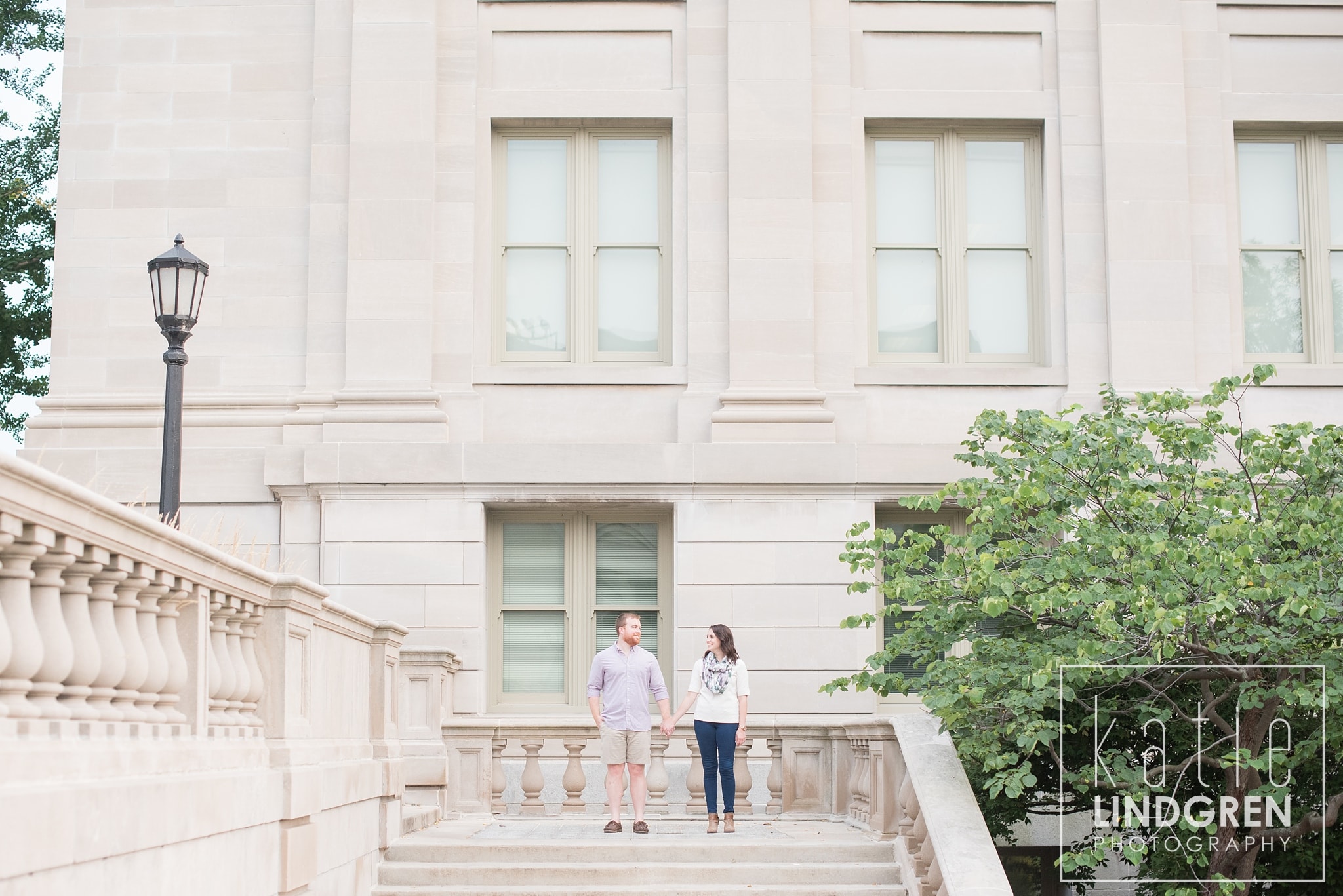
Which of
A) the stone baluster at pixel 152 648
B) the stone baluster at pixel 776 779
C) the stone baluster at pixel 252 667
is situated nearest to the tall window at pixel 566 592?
the stone baluster at pixel 776 779

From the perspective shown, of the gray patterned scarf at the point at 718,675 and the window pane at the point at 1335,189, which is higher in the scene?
the window pane at the point at 1335,189

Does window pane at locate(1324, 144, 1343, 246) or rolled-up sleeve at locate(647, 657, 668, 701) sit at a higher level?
window pane at locate(1324, 144, 1343, 246)

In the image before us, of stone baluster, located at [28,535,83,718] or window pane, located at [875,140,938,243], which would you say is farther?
window pane, located at [875,140,938,243]

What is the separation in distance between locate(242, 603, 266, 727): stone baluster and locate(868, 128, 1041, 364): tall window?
1030 centimetres

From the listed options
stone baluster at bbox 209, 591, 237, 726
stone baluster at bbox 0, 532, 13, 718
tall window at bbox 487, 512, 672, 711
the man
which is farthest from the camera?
tall window at bbox 487, 512, 672, 711

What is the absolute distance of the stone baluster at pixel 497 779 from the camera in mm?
14523

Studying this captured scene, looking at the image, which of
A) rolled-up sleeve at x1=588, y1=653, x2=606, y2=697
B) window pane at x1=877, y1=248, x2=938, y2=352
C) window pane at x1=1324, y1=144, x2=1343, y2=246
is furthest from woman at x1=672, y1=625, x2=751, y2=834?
window pane at x1=1324, y1=144, x2=1343, y2=246

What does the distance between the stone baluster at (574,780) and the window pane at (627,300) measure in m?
4.94

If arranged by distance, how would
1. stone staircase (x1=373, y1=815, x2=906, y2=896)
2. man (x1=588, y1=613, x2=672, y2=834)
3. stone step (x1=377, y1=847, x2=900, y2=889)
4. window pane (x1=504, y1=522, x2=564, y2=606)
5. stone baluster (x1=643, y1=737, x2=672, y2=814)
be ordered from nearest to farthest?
stone staircase (x1=373, y1=815, x2=906, y2=896) → stone step (x1=377, y1=847, x2=900, y2=889) → man (x1=588, y1=613, x2=672, y2=834) → stone baluster (x1=643, y1=737, x2=672, y2=814) → window pane (x1=504, y1=522, x2=564, y2=606)

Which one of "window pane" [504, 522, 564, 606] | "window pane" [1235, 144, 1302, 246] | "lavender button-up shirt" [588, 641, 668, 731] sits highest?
"window pane" [1235, 144, 1302, 246]

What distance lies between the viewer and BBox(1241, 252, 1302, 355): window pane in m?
17.8

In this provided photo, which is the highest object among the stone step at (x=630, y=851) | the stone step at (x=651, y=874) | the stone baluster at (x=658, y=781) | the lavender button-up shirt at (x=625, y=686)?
the lavender button-up shirt at (x=625, y=686)

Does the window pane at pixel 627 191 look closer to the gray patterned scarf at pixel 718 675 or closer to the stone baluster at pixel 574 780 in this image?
the stone baluster at pixel 574 780

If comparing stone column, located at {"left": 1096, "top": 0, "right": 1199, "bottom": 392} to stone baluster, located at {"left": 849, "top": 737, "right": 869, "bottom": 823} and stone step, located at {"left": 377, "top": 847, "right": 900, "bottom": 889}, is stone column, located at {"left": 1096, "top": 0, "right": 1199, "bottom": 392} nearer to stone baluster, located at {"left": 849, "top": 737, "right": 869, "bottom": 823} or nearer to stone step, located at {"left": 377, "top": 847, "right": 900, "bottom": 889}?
stone baluster, located at {"left": 849, "top": 737, "right": 869, "bottom": 823}
